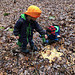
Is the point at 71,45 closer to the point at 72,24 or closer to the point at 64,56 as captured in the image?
the point at 64,56

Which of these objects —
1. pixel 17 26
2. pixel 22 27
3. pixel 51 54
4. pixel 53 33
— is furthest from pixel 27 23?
pixel 51 54

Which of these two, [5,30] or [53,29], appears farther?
[5,30]

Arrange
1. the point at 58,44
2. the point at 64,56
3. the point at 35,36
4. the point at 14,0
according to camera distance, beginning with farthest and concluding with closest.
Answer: the point at 14,0 → the point at 35,36 → the point at 58,44 → the point at 64,56

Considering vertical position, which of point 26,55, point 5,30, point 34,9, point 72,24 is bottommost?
point 26,55

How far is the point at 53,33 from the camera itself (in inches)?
157

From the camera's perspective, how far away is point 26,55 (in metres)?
3.74

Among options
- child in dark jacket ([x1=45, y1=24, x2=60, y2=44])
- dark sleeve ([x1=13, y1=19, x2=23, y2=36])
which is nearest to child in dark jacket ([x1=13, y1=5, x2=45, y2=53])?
dark sleeve ([x1=13, y1=19, x2=23, y2=36])

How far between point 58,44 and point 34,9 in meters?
2.52

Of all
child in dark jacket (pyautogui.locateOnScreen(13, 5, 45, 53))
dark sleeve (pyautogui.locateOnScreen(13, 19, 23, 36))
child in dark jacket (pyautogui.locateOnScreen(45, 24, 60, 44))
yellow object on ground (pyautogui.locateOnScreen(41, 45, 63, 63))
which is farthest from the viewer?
child in dark jacket (pyautogui.locateOnScreen(45, 24, 60, 44))

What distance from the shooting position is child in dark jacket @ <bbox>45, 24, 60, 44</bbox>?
3982 mm

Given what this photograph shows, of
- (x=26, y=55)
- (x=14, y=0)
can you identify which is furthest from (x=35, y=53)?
(x=14, y=0)

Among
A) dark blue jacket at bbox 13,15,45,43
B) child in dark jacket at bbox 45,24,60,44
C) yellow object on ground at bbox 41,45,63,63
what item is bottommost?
yellow object on ground at bbox 41,45,63,63

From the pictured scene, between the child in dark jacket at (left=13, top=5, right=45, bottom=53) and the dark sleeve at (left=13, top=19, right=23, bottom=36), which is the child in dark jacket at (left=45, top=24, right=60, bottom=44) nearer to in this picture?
the child in dark jacket at (left=13, top=5, right=45, bottom=53)

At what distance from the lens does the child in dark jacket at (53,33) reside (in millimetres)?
3982
